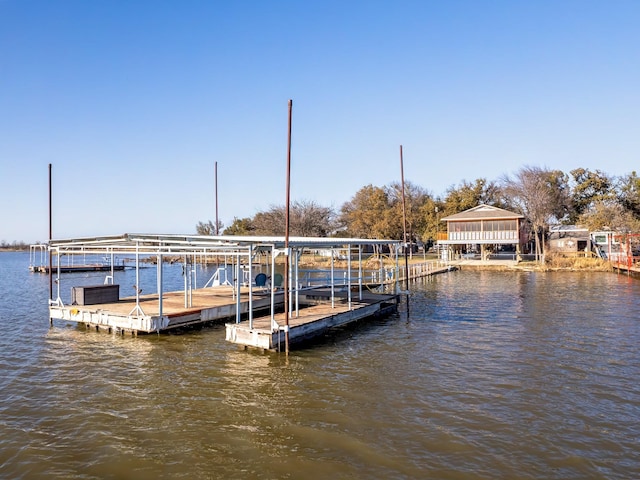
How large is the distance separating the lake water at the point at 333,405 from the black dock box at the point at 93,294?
4.31 ft

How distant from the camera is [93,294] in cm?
2008

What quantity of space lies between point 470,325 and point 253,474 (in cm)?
1387

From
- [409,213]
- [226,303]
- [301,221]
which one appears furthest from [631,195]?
[226,303]

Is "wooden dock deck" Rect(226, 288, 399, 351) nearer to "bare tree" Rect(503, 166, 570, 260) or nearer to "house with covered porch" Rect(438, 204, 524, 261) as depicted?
"house with covered porch" Rect(438, 204, 524, 261)

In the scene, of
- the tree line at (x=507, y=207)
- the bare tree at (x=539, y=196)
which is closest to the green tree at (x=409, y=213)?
the tree line at (x=507, y=207)

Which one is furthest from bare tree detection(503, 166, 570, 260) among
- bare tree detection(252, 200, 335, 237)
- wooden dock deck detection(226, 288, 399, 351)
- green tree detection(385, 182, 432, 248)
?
wooden dock deck detection(226, 288, 399, 351)

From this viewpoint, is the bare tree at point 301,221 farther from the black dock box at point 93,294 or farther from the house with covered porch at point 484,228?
the black dock box at point 93,294

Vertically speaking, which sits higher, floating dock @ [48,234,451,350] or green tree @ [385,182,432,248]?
green tree @ [385,182,432,248]

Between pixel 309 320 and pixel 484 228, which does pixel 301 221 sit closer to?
pixel 484 228

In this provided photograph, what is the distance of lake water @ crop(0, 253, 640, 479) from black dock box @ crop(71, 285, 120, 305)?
131 cm

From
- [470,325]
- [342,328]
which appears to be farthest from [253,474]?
[470,325]

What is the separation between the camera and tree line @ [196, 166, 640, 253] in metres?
54.5

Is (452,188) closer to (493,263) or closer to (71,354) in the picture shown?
(493,263)

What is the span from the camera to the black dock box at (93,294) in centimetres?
1962
